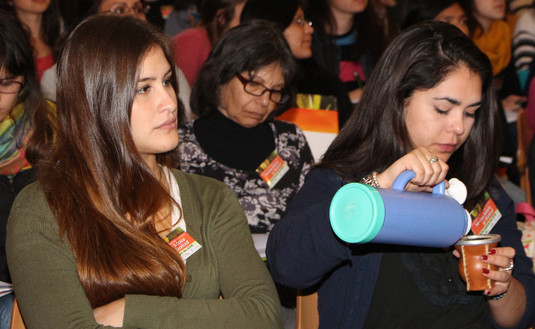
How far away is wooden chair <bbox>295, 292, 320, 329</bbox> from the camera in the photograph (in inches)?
75.4

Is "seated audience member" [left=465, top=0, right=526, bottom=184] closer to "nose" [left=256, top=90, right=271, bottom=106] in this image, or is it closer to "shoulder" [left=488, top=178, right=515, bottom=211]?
"nose" [left=256, top=90, right=271, bottom=106]

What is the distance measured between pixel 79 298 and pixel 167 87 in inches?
23.7

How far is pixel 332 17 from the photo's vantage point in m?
4.23

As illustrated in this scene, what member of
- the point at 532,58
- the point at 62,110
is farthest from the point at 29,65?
the point at 532,58

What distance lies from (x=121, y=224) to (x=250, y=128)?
4.46ft

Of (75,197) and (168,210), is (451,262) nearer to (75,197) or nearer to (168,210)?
(168,210)

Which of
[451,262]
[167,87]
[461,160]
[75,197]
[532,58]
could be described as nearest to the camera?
[75,197]

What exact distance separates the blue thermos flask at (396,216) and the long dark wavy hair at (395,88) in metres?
0.38

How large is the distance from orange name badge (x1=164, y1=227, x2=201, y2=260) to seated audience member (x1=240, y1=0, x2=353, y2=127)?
2003 mm

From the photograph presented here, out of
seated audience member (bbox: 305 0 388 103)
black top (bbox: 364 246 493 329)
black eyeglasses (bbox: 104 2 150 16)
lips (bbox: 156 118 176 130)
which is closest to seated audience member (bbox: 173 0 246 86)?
black eyeglasses (bbox: 104 2 150 16)

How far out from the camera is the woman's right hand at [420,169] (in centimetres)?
155

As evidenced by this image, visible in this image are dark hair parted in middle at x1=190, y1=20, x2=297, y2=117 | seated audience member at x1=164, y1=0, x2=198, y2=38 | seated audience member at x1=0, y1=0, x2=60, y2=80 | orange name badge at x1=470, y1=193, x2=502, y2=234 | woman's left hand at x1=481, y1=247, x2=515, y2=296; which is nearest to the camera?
woman's left hand at x1=481, y1=247, x2=515, y2=296

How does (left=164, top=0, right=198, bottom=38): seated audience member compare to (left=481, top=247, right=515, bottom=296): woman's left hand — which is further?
(left=164, top=0, right=198, bottom=38): seated audience member

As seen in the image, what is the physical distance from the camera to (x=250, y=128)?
2938 mm
